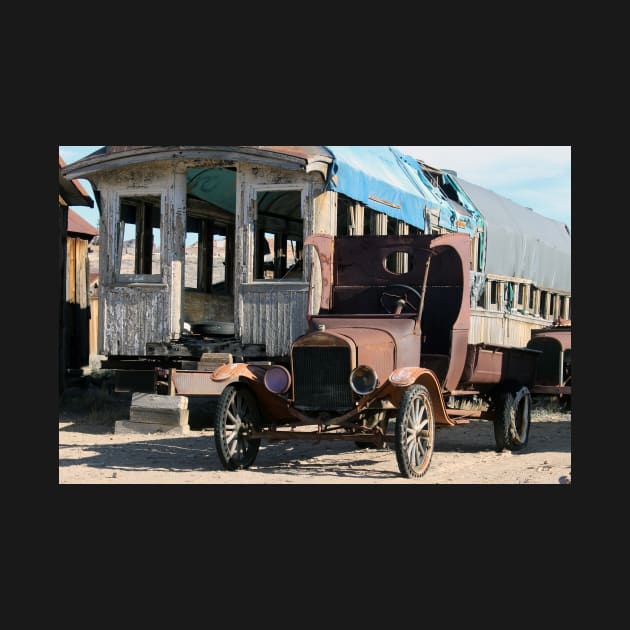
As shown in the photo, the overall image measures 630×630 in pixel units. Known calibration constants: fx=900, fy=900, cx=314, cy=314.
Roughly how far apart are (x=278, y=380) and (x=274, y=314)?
13.3 feet

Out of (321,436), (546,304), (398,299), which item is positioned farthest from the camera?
(546,304)

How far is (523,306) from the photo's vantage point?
20828mm

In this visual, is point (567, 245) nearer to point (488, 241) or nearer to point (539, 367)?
point (488, 241)

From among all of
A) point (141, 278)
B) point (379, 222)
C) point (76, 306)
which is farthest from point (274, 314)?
point (76, 306)

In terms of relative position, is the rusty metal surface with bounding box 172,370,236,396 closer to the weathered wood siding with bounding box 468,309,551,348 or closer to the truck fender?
the truck fender

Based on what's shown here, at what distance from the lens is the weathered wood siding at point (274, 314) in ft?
44.1

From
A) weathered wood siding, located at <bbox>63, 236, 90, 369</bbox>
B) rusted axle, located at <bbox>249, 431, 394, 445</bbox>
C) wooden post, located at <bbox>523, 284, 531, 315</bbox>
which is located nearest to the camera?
rusted axle, located at <bbox>249, 431, 394, 445</bbox>

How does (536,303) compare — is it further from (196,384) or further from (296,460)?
(296,460)

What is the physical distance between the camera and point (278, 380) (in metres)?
9.56

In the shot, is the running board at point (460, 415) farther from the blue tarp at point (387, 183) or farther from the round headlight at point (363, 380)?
the blue tarp at point (387, 183)

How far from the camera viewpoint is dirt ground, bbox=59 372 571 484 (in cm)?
919

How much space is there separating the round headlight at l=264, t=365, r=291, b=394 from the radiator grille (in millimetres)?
92

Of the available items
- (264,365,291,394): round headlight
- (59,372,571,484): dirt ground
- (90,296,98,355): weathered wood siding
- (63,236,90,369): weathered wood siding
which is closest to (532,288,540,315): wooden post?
(59,372,571,484): dirt ground

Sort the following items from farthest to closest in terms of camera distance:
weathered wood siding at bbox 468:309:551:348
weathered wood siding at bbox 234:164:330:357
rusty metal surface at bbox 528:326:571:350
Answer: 1. weathered wood siding at bbox 468:309:551:348
2. rusty metal surface at bbox 528:326:571:350
3. weathered wood siding at bbox 234:164:330:357
